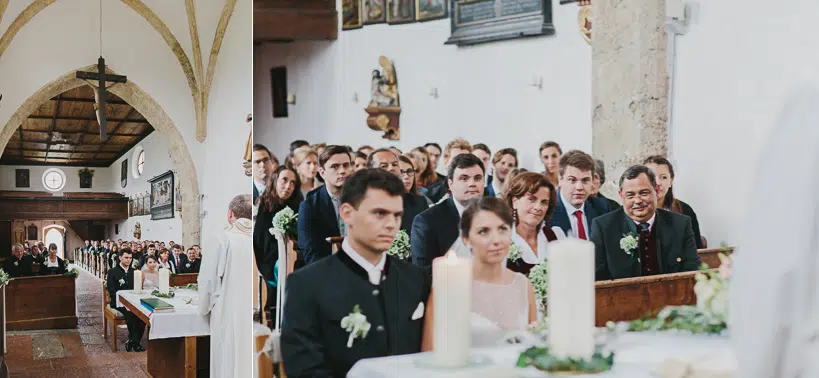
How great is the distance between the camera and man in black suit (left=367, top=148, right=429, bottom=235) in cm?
188

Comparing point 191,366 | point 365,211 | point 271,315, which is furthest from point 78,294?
point 365,211

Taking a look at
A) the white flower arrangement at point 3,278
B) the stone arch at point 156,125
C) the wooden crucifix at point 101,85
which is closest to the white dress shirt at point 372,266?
the stone arch at point 156,125

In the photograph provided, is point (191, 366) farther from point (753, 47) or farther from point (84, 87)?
point (753, 47)

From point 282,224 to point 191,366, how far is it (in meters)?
2.58

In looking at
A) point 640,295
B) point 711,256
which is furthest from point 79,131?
point 711,256

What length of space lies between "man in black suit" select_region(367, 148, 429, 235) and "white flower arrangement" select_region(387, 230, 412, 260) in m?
→ 0.02

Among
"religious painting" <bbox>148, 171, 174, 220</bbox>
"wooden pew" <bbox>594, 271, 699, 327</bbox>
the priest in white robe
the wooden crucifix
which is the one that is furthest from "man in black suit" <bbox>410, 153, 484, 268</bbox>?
the wooden crucifix

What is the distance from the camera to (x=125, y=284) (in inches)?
191

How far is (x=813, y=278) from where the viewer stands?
5.32 ft

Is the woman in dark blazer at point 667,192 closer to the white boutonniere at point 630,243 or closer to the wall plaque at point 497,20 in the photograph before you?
the white boutonniere at point 630,243

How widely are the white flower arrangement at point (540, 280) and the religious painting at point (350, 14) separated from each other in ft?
2.35

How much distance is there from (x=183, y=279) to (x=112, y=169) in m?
0.77

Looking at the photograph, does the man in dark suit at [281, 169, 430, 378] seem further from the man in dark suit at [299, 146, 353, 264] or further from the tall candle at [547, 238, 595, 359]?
the tall candle at [547, 238, 595, 359]

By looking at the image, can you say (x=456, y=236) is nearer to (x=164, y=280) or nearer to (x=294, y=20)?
(x=294, y=20)
